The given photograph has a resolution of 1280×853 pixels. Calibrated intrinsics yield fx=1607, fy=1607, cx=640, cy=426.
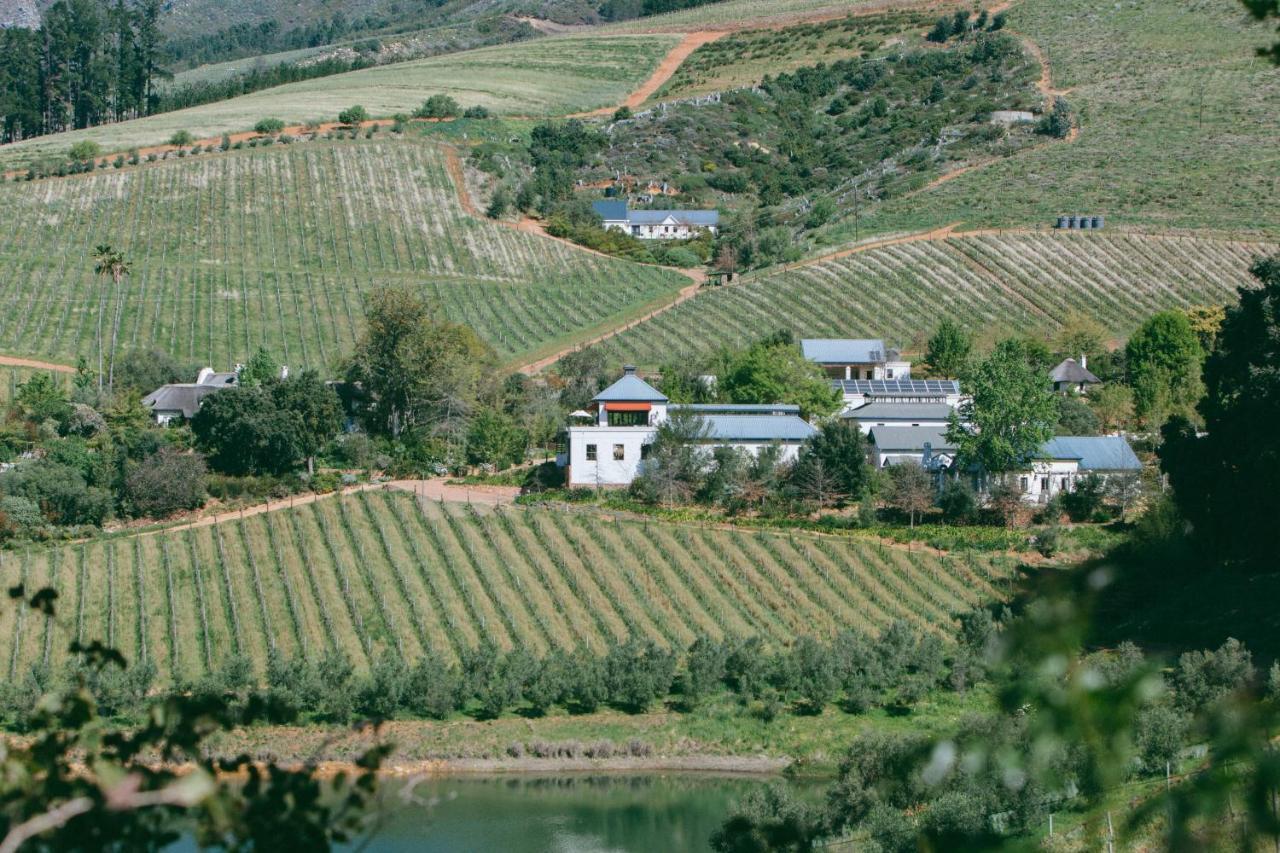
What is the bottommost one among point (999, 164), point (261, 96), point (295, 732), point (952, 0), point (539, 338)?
point (295, 732)

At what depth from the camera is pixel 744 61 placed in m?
161

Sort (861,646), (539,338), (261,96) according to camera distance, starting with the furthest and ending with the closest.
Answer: (261,96) < (539,338) < (861,646)

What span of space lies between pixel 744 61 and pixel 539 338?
78983 mm

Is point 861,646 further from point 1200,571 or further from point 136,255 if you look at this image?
point 136,255

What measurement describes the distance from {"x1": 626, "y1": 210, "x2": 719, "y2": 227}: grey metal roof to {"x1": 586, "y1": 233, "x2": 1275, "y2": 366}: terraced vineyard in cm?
1924

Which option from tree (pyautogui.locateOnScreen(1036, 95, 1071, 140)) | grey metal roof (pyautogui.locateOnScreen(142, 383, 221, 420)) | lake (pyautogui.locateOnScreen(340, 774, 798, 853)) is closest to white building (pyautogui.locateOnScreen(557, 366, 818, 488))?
grey metal roof (pyautogui.locateOnScreen(142, 383, 221, 420))

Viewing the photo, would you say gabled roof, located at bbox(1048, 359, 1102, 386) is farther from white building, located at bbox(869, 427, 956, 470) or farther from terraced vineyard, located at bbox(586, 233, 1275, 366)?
white building, located at bbox(869, 427, 956, 470)

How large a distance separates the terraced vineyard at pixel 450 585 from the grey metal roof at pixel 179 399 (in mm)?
16438

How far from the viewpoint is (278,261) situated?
104m

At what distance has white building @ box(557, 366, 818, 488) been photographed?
61719 millimetres

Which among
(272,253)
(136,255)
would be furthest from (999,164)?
(136,255)

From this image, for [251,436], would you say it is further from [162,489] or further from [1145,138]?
[1145,138]

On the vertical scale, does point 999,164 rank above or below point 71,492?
above

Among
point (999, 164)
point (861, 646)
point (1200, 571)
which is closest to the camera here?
point (861, 646)
